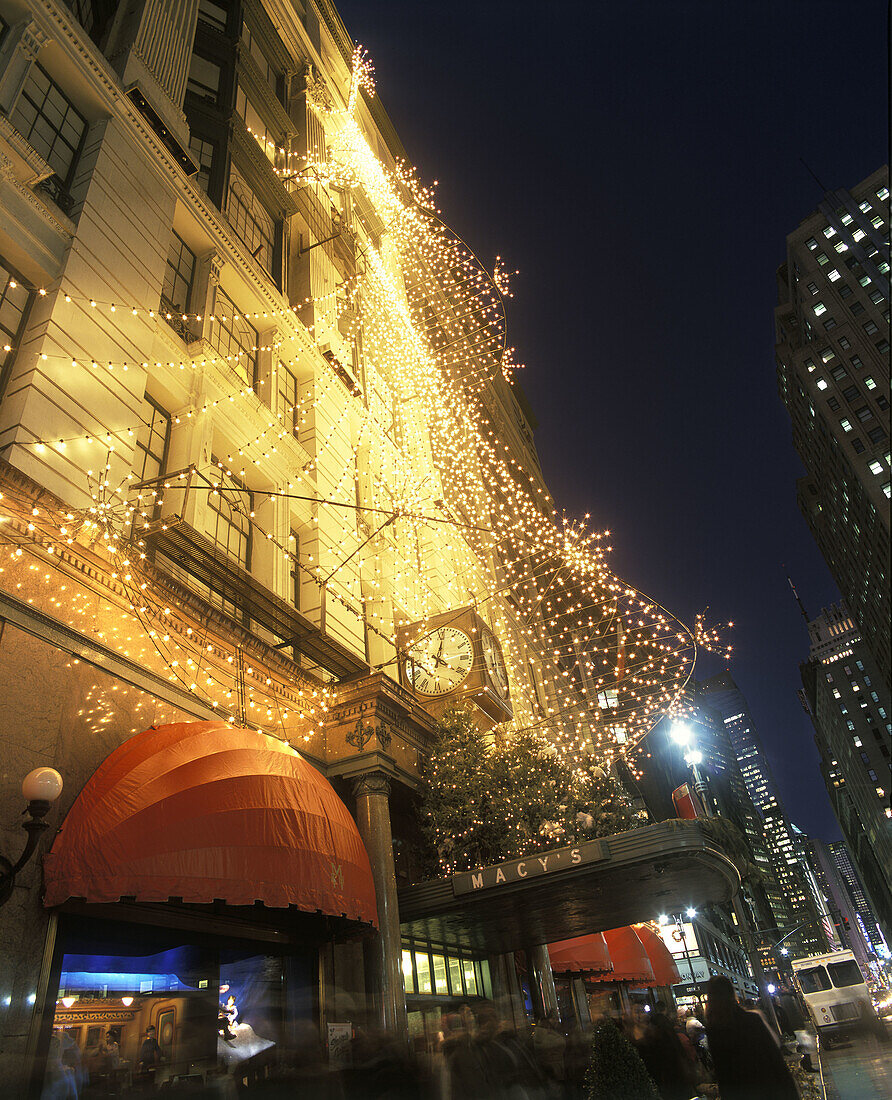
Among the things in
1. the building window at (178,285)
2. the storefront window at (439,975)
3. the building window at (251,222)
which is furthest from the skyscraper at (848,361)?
the building window at (178,285)

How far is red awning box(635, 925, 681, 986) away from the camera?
23.2m

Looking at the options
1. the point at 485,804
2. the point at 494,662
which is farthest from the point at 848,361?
the point at 485,804

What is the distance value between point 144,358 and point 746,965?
90.4m

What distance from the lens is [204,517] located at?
486 inches

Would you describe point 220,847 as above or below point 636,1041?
above

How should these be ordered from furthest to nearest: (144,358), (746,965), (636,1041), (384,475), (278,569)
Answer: (746,965), (384,475), (278,569), (144,358), (636,1041)

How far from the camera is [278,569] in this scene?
14.1 m

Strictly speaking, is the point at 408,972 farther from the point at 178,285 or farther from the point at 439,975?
the point at 178,285

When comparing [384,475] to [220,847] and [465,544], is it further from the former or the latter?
[220,847]

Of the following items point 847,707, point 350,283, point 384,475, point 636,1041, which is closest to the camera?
point 636,1041

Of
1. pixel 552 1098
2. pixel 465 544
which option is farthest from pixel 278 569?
pixel 465 544

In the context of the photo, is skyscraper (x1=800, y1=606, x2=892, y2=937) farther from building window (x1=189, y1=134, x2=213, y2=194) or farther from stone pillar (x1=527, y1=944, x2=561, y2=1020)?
building window (x1=189, y1=134, x2=213, y2=194)

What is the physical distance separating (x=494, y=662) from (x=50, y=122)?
14.4 m

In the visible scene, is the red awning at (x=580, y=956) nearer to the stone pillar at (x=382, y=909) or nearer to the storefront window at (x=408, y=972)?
the storefront window at (x=408, y=972)
